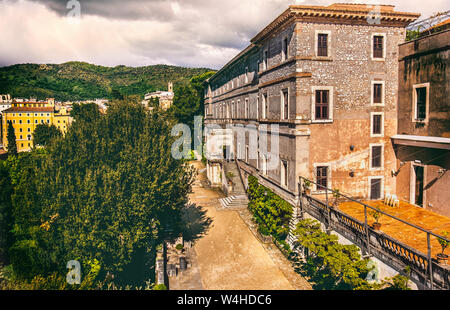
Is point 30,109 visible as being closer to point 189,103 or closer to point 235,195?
point 189,103

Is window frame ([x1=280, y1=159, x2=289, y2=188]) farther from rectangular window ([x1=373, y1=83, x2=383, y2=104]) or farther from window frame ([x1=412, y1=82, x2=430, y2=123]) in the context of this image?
window frame ([x1=412, y1=82, x2=430, y2=123])

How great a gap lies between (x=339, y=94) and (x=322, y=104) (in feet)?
4.49

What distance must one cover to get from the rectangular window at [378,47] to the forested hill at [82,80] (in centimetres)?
11383

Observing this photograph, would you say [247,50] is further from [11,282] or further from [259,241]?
[11,282]

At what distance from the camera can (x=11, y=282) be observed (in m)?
16.3

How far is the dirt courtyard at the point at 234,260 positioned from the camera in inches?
723

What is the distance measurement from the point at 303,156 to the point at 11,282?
60.2 ft

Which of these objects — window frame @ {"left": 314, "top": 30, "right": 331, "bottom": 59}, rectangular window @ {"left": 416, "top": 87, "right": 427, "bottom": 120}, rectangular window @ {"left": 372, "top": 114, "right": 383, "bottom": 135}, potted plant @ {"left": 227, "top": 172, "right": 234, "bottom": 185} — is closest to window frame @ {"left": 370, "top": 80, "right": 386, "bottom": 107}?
rectangular window @ {"left": 372, "top": 114, "right": 383, "bottom": 135}

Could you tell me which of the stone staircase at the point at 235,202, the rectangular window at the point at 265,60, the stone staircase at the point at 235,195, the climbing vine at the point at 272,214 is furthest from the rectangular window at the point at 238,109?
the climbing vine at the point at 272,214

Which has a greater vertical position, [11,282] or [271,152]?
[271,152]

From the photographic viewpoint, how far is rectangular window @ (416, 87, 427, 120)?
61.1 feet
